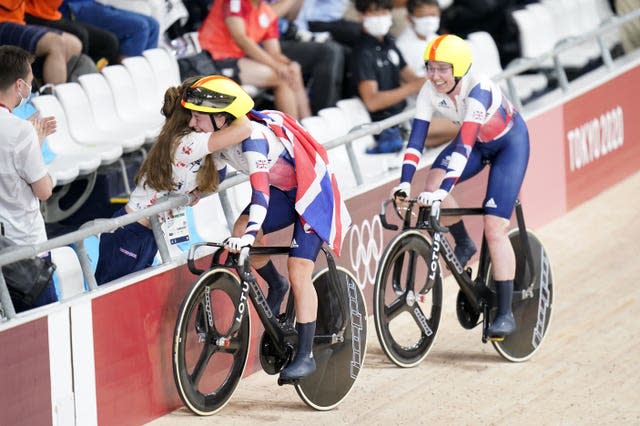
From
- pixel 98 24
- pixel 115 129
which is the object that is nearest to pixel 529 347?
pixel 115 129

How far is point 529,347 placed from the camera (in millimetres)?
7734

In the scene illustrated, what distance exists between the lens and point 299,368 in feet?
21.7

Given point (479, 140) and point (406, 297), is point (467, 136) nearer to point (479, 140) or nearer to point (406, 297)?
point (479, 140)

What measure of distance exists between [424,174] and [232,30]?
5.88ft

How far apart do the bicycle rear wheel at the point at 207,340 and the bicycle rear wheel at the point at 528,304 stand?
1654 millimetres

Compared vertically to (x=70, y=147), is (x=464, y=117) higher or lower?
higher

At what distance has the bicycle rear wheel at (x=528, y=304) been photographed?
766 cm

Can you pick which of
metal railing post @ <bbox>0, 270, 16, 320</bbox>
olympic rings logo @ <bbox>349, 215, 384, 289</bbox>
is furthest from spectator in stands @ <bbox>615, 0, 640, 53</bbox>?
metal railing post @ <bbox>0, 270, 16, 320</bbox>

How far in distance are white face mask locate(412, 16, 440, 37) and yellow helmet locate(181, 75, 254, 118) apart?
14.7 feet

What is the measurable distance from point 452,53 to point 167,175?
5.53ft

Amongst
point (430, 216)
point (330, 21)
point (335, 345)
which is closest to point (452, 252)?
point (430, 216)

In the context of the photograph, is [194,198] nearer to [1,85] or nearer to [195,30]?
[1,85]

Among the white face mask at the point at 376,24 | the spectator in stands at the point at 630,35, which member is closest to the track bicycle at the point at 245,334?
the white face mask at the point at 376,24

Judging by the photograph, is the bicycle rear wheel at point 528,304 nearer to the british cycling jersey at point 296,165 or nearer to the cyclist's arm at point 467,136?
the cyclist's arm at point 467,136
